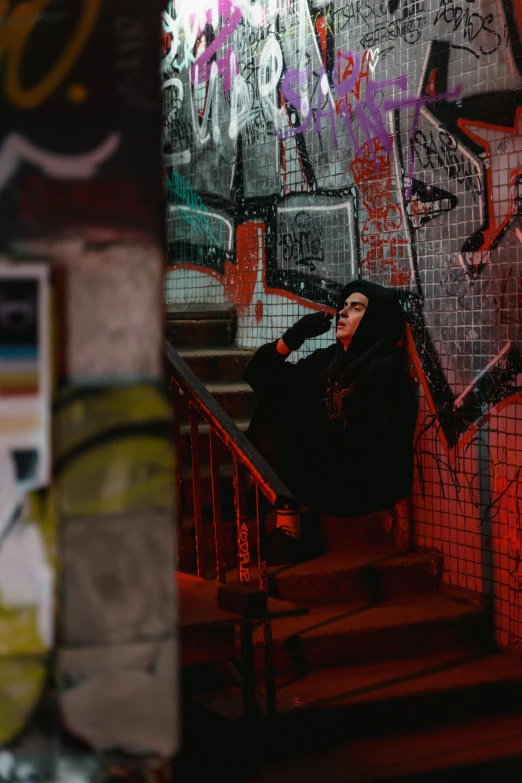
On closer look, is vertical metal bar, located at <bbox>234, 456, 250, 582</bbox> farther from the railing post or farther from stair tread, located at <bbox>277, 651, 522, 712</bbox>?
stair tread, located at <bbox>277, 651, 522, 712</bbox>

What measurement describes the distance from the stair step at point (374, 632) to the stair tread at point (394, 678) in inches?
2.3

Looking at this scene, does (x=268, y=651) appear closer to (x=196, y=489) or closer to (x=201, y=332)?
(x=196, y=489)

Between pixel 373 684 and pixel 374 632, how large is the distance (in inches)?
14.8

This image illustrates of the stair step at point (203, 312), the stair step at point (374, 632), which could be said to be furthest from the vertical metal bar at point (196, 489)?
the stair step at point (203, 312)

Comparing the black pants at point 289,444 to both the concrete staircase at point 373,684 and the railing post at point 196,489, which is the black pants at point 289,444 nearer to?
the concrete staircase at point 373,684

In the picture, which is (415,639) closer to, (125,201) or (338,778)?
(338,778)

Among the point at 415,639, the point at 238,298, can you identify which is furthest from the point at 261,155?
the point at 415,639

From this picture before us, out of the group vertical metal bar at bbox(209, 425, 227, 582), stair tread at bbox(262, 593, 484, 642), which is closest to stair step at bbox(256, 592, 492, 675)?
stair tread at bbox(262, 593, 484, 642)

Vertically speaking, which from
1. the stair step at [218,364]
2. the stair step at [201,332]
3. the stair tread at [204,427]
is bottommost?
the stair tread at [204,427]

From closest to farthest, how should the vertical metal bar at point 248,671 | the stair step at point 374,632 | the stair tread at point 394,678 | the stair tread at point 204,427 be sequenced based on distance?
1. the vertical metal bar at point 248,671
2. the stair tread at point 394,678
3. the stair step at point 374,632
4. the stair tread at point 204,427

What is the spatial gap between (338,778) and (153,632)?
2.13 metres

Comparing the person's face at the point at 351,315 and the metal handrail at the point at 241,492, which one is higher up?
the person's face at the point at 351,315

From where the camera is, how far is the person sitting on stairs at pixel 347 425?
635cm

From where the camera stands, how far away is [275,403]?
6.83 meters
